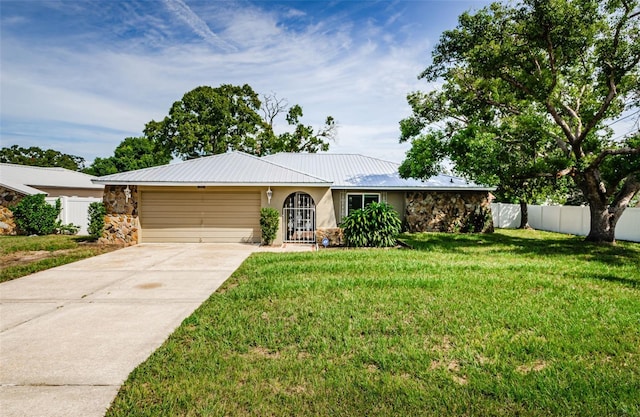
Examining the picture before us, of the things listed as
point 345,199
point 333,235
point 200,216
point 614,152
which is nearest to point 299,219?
point 333,235

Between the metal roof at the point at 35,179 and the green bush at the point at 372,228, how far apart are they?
1340 cm

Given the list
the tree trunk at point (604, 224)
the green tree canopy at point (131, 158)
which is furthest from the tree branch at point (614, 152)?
the green tree canopy at point (131, 158)

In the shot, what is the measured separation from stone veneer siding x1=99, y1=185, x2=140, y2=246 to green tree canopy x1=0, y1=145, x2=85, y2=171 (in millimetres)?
40692

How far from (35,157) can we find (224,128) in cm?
3615

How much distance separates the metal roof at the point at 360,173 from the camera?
48.6 ft

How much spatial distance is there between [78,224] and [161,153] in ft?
55.2

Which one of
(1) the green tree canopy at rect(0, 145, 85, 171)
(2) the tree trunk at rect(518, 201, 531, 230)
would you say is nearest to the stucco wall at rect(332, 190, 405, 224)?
(2) the tree trunk at rect(518, 201, 531, 230)

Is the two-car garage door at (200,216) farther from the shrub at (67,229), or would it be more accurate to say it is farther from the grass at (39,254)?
the shrub at (67,229)

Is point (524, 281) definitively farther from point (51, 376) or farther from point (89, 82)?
point (89, 82)

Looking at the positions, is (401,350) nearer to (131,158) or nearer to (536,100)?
(536,100)

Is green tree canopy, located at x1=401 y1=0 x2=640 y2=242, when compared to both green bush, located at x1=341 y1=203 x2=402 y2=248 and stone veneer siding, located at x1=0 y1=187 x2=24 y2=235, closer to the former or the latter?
green bush, located at x1=341 y1=203 x2=402 y2=248

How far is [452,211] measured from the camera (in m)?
16.0

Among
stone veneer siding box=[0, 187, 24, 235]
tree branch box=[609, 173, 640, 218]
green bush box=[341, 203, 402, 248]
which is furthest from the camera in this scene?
stone veneer siding box=[0, 187, 24, 235]

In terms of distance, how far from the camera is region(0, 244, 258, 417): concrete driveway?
2834mm
